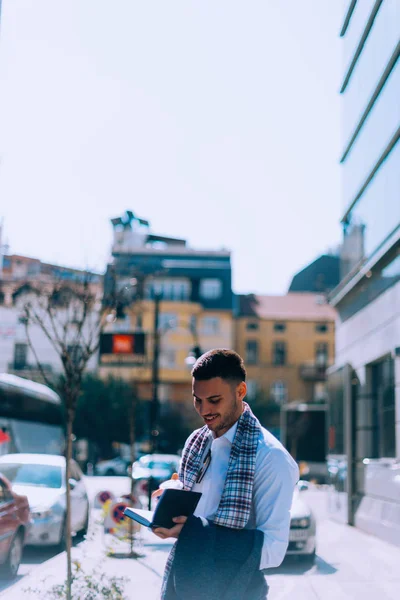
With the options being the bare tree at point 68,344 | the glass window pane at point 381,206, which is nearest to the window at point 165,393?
the glass window pane at point 381,206

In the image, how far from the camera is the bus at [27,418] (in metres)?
20.4

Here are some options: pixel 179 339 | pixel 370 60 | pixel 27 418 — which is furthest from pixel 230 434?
pixel 179 339

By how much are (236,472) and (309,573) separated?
10.0m

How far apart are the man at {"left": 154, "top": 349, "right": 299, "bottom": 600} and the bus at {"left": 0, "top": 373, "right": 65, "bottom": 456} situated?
17163mm

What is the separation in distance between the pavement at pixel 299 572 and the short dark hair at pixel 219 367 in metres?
5.05

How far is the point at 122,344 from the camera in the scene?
56.9 feet

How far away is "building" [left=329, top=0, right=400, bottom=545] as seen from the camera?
1684 centimetres

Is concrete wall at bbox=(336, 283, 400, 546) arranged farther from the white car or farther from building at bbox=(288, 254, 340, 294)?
building at bbox=(288, 254, 340, 294)

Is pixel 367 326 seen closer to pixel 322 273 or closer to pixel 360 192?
pixel 360 192

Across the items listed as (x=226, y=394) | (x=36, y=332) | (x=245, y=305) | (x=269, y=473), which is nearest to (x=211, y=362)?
(x=226, y=394)

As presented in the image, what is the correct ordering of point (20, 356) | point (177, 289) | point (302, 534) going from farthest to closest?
point (177, 289), point (20, 356), point (302, 534)

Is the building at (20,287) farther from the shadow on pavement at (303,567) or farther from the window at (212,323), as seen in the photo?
the window at (212,323)

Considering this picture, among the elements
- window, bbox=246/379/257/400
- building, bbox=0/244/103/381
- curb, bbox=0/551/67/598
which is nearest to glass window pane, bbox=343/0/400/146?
building, bbox=0/244/103/381

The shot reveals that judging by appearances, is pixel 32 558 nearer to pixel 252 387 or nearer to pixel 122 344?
pixel 122 344
